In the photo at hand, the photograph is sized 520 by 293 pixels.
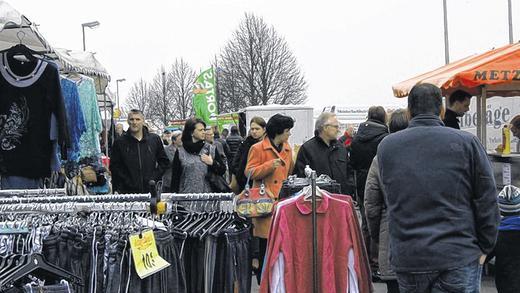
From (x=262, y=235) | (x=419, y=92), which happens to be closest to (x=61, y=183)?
(x=262, y=235)

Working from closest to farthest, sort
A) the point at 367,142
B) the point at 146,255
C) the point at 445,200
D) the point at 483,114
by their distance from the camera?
the point at 445,200 → the point at 146,255 → the point at 367,142 → the point at 483,114

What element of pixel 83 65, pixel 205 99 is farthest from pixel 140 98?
pixel 83 65

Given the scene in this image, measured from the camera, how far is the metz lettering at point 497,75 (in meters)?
7.34

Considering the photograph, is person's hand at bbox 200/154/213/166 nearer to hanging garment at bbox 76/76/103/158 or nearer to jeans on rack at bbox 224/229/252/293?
hanging garment at bbox 76/76/103/158

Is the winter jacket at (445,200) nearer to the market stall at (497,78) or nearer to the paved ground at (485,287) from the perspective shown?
the paved ground at (485,287)

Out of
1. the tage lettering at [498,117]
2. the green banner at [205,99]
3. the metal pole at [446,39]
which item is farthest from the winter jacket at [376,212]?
the metal pole at [446,39]

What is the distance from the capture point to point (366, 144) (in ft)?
23.7

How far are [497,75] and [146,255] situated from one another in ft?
16.7

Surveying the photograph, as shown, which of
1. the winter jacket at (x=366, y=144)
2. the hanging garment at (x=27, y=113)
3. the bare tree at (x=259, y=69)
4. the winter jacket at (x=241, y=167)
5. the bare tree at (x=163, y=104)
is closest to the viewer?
the hanging garment at (x=27, y=113)

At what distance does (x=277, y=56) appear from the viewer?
36.2 metres

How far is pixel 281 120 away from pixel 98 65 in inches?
138

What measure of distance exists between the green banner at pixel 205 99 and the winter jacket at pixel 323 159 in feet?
62.9

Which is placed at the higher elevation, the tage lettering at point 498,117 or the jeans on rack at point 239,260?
the tage lettering at point 498,117

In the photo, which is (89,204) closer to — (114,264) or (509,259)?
(114,264)
